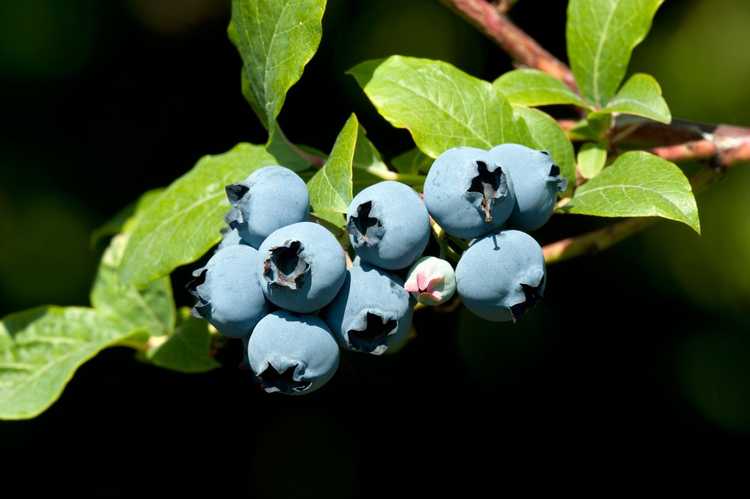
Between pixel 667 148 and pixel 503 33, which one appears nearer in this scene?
→ pixel 667 148

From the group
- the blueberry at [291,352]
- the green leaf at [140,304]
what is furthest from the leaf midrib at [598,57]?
the green leaf at [140,304]

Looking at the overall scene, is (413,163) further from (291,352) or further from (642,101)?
(291,352)

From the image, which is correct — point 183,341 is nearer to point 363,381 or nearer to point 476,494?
point 363,381

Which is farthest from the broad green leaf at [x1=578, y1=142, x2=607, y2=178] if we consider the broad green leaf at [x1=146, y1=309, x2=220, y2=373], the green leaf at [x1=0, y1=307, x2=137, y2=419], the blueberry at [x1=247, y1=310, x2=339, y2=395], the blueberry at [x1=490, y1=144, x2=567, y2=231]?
the green leaf at [x1=0, y1=307, x2=137, y2=419]

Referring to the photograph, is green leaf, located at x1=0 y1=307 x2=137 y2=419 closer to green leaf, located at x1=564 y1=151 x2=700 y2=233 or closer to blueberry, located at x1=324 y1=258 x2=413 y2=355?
blueberry, located at x1=324 y1=258 x2=413 y2=355

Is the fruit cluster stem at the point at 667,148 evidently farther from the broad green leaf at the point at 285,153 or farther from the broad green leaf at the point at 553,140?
the broad green leaf at the point at 285,153

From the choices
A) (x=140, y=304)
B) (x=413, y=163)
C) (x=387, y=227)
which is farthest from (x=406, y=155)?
(x=140, y=304)
